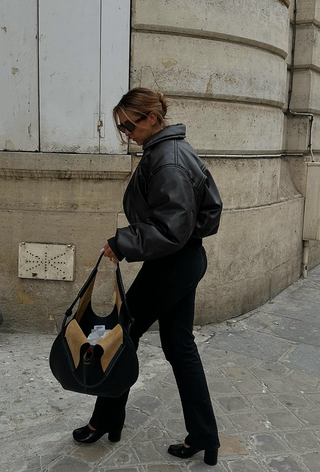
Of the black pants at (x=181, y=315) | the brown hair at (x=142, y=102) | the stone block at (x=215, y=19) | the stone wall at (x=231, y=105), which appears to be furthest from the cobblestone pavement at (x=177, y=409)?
the stone block at (x=215, y=19)

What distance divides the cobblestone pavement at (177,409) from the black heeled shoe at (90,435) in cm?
4

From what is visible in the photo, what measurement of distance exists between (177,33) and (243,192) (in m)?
1.61

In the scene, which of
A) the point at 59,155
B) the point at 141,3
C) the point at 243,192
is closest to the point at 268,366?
the point at 243,192

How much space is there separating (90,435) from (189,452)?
1.83 ft

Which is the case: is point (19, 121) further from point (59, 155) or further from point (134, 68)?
point (134, 68)

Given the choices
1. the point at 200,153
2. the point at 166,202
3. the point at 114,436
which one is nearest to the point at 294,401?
the point at 114,436

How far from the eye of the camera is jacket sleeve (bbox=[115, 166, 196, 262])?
8.07ft

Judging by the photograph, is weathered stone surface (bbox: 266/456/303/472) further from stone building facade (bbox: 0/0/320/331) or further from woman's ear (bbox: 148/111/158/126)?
stone building facade (bbox: 0/0/320/331)

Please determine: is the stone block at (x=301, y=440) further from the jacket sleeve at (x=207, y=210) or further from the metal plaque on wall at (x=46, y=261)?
the metal plaque on wall at (x=46, y=261)

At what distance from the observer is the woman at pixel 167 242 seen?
2.49 m

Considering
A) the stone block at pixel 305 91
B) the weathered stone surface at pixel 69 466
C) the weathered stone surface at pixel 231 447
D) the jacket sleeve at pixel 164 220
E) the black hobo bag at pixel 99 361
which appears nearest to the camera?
the jacket sleeve at pixel 164 220

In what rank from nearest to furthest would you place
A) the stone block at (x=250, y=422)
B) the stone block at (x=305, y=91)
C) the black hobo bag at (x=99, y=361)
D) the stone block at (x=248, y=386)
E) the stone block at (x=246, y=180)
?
the black hobo bag at (x=99, y=361) < the stone block at (x=250, y=422) < the stone block at (x=248, y=386) < the stone block at (x=246, y=180) < the stone block at (x=305, y=91)

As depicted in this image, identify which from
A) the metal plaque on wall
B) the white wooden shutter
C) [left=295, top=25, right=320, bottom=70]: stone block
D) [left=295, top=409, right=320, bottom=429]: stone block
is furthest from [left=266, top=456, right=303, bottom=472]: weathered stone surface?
[left=295, top=25, right=320, bottom=70]: stone block

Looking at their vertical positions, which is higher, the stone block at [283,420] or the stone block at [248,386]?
the stone block at [283,420]
